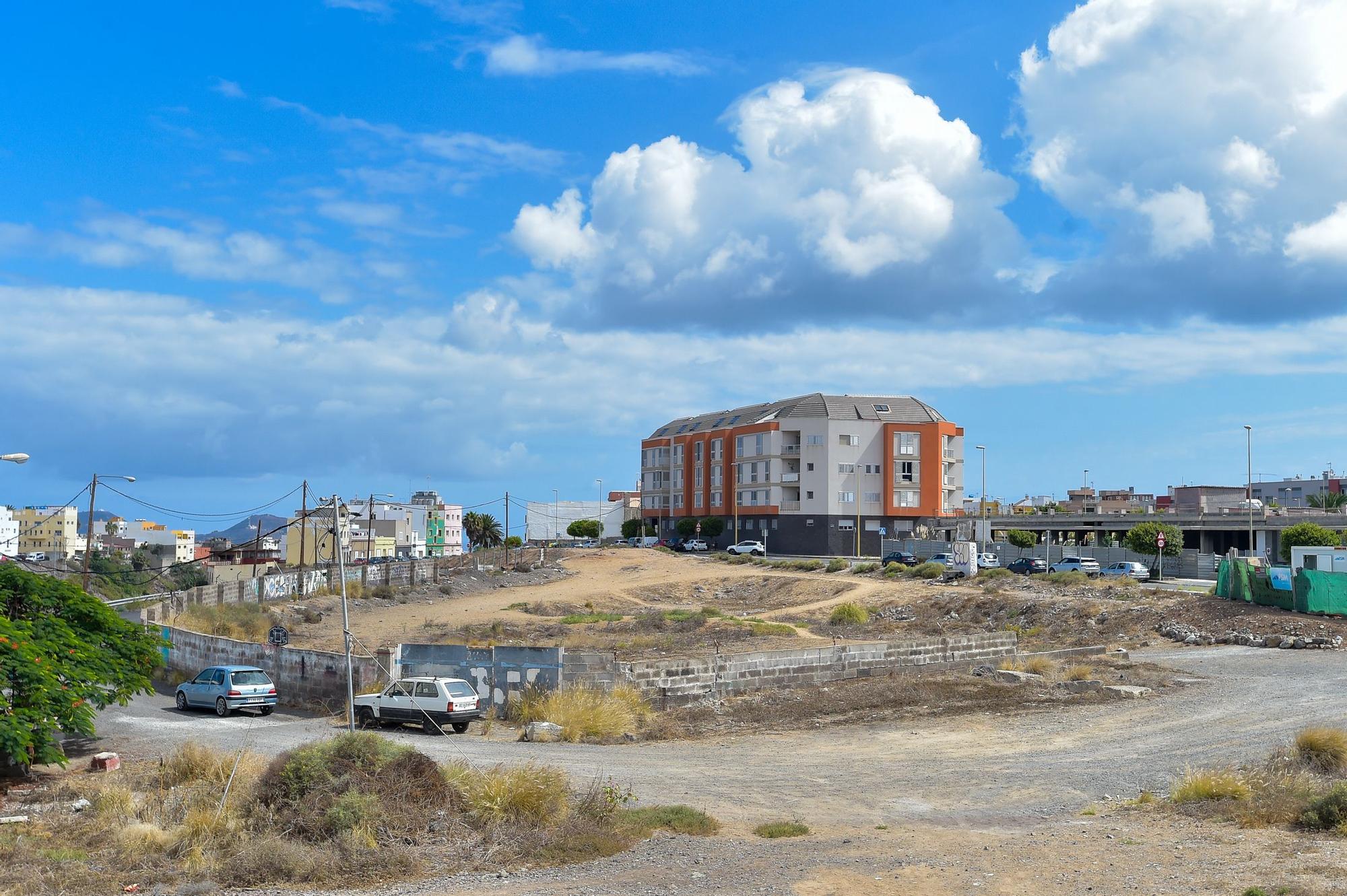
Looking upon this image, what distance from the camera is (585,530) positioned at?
457ft

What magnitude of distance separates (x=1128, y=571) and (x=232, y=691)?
171 feet

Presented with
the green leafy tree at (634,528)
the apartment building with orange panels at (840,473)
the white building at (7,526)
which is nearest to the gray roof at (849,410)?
the apartment building with orange panels at (840,473)

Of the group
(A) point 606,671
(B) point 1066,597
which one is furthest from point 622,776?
(B) point 1066,597

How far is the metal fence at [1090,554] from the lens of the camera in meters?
66.8

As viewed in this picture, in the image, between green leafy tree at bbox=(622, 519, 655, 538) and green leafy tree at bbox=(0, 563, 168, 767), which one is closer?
green leafy tree at bbox=(0, 563, 168, 767)

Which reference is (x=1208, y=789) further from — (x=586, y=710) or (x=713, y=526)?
(x=713, y=526)

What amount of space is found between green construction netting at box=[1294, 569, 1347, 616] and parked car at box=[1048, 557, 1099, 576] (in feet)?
73.9

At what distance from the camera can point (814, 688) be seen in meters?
29.3

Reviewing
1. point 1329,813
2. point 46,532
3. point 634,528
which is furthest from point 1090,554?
point 46,532

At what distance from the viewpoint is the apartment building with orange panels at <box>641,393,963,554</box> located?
100m

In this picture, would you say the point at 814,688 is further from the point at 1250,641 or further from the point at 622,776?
the point at 1250,641

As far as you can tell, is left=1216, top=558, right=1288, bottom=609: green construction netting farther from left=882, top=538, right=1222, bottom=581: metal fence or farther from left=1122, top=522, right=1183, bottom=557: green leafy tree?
left=1122, top=522, right=1183, bottom=557: green leafy tree

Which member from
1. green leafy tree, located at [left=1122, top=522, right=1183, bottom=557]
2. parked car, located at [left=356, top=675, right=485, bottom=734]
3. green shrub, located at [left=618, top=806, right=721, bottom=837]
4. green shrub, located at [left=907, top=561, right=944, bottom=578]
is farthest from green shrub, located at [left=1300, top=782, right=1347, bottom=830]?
green leafy tree, located at [left=1122, top=522, right=1183, bottom=557]

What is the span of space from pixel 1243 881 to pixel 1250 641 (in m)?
31.0
